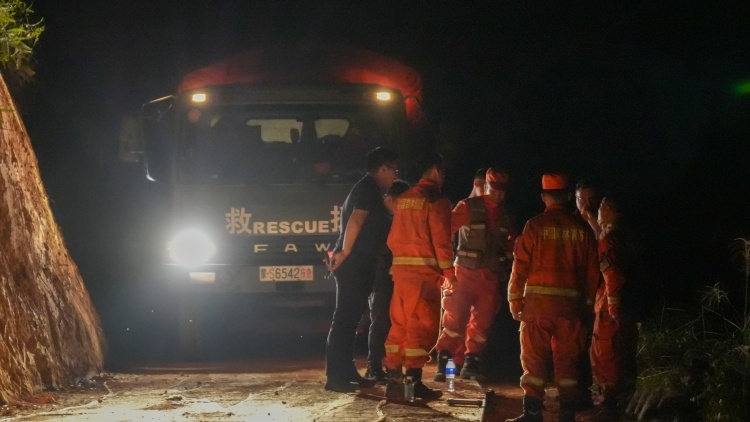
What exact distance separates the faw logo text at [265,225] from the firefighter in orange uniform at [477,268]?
1626mm

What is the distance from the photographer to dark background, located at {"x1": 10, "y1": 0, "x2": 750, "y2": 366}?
13711 mm

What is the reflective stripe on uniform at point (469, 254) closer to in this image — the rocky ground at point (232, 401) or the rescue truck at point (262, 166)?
the rocky ground at point (232, 401)

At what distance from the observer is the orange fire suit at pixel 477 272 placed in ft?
30.4

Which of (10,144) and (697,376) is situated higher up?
(10,144)

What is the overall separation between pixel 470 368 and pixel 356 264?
4.93 feet

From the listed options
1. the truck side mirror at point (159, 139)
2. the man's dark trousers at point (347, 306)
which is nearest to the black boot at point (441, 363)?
the man's dark trousers at point (347, 306)

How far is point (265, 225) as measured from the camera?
409 inches

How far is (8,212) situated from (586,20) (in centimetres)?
1526

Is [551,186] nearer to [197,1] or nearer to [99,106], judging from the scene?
[99,106]

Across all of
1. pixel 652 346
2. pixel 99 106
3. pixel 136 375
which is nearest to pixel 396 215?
pixel 652 346

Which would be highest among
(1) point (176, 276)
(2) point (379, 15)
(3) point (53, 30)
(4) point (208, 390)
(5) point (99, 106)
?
(2) point (379, 15)

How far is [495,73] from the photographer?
22328 millimetres

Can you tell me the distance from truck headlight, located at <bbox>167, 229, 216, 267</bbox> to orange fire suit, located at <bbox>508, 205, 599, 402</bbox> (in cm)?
427

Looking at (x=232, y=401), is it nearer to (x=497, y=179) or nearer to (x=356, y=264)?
(x=356, y=264)
